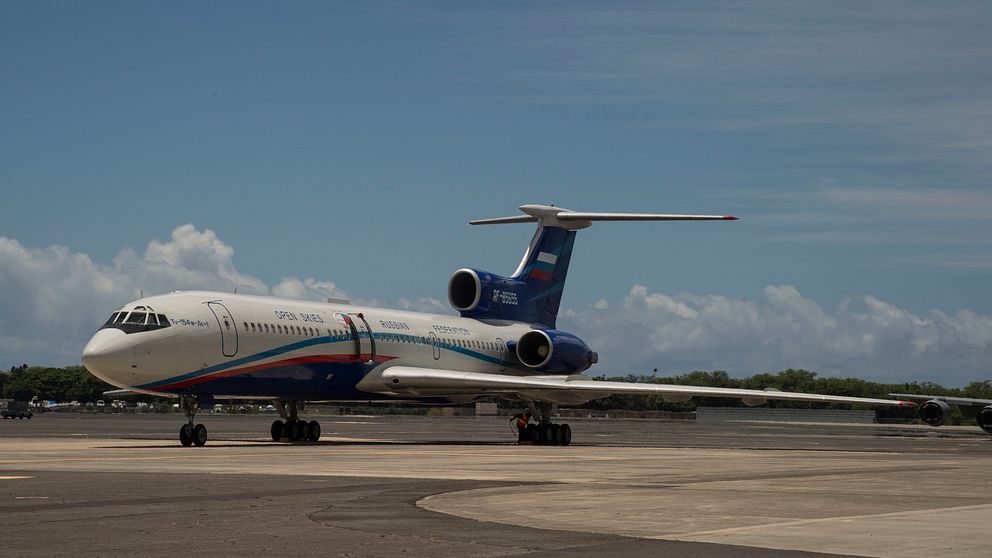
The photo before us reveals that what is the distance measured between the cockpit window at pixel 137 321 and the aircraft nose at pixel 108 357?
388 millimetres

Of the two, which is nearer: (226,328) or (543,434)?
(226,328)

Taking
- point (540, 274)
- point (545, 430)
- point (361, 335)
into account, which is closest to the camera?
point (361, 335)

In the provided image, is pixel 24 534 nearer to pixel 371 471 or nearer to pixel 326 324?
pixel 371 471

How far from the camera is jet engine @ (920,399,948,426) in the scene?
48750mm

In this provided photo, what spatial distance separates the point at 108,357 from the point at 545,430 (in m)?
15.0

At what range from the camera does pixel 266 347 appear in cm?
3491

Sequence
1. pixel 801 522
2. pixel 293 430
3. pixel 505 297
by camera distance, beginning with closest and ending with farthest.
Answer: pixel 801 522 → pixel 293 430 → pixel 505 297

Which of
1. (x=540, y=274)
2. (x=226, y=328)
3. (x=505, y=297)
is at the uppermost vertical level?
(x=540, y=274)

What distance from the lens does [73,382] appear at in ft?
523

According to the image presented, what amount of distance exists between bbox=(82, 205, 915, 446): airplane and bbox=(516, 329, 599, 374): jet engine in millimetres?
50

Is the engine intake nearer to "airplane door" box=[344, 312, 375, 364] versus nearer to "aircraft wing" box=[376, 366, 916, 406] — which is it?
"aircraft wing" box=[376, 366, 916, 406]

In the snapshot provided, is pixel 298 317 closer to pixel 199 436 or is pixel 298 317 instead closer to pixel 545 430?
pixel 199 436

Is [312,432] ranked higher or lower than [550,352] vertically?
lower

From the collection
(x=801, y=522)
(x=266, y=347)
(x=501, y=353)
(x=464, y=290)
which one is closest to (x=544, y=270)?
(x=464, y=290)
